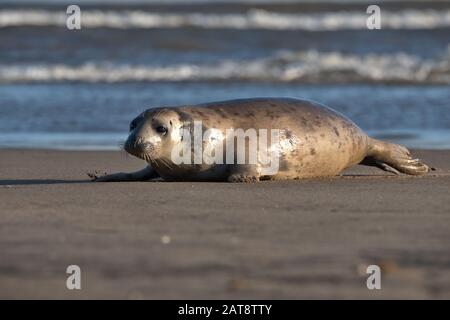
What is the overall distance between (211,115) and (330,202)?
5.23 feet

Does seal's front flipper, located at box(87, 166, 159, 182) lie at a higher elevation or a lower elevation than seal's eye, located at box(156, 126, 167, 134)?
lower

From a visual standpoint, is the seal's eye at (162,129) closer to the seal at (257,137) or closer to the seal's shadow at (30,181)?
the seal at (257,137)

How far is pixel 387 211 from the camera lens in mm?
6191

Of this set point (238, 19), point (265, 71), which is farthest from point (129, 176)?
point (238, 19)

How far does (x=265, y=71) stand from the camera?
19.0 metres

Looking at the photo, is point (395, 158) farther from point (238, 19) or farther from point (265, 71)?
point (238, 19)

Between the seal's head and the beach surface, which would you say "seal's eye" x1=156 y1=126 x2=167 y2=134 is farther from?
the beach surface

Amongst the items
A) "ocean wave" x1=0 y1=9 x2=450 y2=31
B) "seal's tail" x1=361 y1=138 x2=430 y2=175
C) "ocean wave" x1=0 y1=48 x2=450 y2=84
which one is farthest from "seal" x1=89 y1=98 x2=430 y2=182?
"ocean wave" x1=0 y1=9 x2=450 y2=31

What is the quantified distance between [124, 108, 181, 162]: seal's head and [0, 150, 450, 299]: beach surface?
0.23 metres

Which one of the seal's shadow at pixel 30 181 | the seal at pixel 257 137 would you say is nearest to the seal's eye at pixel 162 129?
the seal at pixel 257 137

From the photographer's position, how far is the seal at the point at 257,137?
759 centimetres

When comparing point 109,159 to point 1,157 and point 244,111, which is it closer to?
point 1,157

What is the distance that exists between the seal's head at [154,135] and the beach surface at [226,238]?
229 millimetres

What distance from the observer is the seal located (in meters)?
7.59
